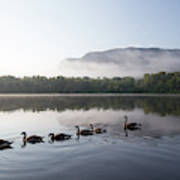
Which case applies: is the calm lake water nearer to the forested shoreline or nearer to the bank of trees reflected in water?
the bank of trees reflected in water

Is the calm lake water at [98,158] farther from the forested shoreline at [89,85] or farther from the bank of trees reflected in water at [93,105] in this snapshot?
the forested shoreline at [89,85]

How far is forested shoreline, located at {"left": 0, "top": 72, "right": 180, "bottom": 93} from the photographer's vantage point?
15938 cm

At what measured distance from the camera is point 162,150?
60.6 ft

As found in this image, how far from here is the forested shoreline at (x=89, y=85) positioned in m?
159

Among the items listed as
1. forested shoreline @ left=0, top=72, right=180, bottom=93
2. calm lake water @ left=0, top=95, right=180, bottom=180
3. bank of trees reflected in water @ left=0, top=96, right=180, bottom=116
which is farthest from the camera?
forested shoreline @ left=0, top=72, right=180, bottom=93

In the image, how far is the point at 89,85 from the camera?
559 feet

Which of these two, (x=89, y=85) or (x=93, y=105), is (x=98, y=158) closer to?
(x=93, y=105)

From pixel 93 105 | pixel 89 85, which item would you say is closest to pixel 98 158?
pixel 93 105

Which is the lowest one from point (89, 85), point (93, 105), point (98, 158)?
point (98, 158)

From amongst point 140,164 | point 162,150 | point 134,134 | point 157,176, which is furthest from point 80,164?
point 134,134

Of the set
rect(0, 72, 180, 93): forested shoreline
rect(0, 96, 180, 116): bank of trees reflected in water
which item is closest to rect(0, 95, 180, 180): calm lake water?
rect(0, 96, 180, 116): bank of trees reflected in water

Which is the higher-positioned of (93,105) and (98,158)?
(93,105)

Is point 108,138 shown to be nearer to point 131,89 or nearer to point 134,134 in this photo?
point 134,134

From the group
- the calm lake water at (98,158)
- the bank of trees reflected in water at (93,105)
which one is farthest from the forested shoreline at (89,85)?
the calm lake water at (98,158)
